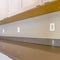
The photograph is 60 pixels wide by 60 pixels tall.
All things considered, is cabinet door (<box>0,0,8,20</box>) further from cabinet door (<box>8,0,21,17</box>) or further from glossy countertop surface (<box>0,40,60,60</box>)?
glossy countertop surface (<box>0,40,60,60</box>)

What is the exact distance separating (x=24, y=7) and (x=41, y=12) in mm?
1307

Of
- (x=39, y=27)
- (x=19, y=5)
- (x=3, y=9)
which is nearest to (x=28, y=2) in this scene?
(x=19, y=5)

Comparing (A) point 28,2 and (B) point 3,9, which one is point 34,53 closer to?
(A) point 28,2

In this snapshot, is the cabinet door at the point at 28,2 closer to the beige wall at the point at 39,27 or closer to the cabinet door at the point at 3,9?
the beige wall at the point at 39,27

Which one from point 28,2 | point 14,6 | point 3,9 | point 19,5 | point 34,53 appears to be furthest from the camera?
point 3,9

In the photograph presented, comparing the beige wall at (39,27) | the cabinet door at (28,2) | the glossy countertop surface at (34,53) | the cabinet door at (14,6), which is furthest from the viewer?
the cabinet door at (14,6)

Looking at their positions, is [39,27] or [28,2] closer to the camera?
[39,27]

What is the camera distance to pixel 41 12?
7.59ft

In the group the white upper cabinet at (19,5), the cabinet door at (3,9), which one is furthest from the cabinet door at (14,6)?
the cabinet door at (3,9)

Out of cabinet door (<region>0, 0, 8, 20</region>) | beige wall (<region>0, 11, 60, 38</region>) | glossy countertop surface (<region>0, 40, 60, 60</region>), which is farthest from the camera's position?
cabinet door (<region>0, 0, 8, 20</region>)

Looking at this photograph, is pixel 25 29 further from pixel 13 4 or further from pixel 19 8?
pixel 13 4

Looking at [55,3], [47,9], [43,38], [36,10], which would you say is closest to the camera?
[55,3]

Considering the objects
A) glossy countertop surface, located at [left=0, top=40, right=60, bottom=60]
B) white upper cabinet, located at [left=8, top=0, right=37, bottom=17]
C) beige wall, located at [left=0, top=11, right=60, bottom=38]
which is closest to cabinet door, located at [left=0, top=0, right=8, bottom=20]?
white upper cabinet, located at [left=8, top=0, right=37, bottom=17]

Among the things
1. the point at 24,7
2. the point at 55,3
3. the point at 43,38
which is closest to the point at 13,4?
the point at 24,7
